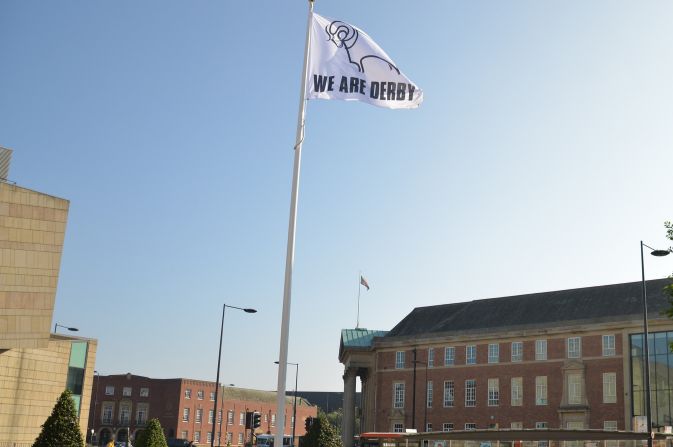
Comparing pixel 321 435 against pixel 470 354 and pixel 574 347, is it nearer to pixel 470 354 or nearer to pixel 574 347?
pixel 574 347

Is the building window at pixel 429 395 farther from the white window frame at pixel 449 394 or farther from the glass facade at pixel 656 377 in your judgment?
the glass facade at pixel 656 377

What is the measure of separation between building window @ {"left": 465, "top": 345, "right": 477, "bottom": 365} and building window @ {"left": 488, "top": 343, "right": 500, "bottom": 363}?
5.69 ft

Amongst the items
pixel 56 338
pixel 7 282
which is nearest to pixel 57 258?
pixel 7 282

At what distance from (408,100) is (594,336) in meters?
56.7

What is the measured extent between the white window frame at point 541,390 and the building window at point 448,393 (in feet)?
32.2

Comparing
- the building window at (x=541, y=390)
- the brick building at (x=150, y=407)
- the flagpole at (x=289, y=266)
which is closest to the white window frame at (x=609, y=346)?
the building window at (x=541, y=390)

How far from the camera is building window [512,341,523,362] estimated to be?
7625 cm

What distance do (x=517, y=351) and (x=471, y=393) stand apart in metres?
6.73

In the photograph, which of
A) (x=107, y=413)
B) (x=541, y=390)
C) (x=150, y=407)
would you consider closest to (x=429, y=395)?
(x=541, y=390)

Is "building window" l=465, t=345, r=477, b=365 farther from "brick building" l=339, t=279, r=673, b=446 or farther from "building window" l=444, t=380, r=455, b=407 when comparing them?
"building window" l=444, t=380, r=455, b=407

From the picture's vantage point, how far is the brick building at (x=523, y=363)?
6775cm

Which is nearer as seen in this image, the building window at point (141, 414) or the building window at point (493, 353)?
the building window at point (493, 353)

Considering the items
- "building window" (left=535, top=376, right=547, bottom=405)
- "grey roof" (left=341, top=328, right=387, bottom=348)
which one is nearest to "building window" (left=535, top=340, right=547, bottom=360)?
"building window" (left=535, top=376, right=547, bottom=405)

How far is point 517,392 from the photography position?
75500mm
